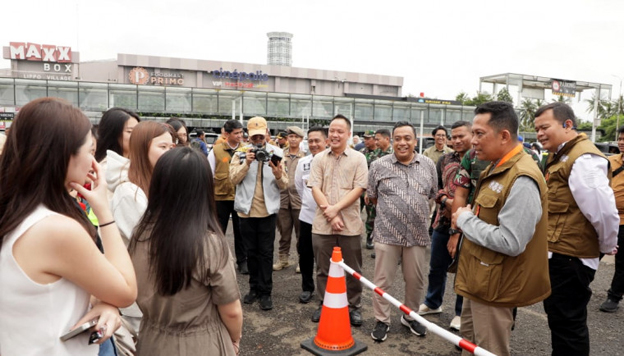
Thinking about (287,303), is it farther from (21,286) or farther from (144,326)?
(21,286)

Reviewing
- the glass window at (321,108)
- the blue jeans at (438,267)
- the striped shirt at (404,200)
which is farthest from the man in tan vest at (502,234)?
the glass window at (321,108)

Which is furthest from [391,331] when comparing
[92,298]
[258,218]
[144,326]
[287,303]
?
[92,298]

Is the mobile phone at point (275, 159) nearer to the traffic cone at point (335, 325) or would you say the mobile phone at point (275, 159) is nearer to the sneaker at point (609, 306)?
the traffic cone at point (335, 325)

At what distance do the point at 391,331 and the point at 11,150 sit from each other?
370cm

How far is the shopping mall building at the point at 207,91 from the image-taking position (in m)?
30.1

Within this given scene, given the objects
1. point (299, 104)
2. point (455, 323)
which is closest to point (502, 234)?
point (455, 323)

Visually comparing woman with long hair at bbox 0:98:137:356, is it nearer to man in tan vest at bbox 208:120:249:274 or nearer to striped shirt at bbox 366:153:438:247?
striped shirt at bbox 366:153:438:247

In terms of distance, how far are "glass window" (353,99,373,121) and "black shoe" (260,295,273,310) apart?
115 feet

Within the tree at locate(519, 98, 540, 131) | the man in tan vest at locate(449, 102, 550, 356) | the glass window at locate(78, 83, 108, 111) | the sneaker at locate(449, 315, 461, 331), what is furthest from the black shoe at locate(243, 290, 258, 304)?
the tree at locate(519, 98, 540, 131)

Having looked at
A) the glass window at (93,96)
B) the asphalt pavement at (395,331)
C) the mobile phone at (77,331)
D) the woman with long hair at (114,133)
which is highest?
the glass window at (93,96)

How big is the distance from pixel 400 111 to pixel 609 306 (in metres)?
37.5

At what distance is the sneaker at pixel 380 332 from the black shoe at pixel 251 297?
1533 millimetres

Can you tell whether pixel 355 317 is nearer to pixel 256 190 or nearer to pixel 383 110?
pixel 256 190

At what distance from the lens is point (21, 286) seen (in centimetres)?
134
